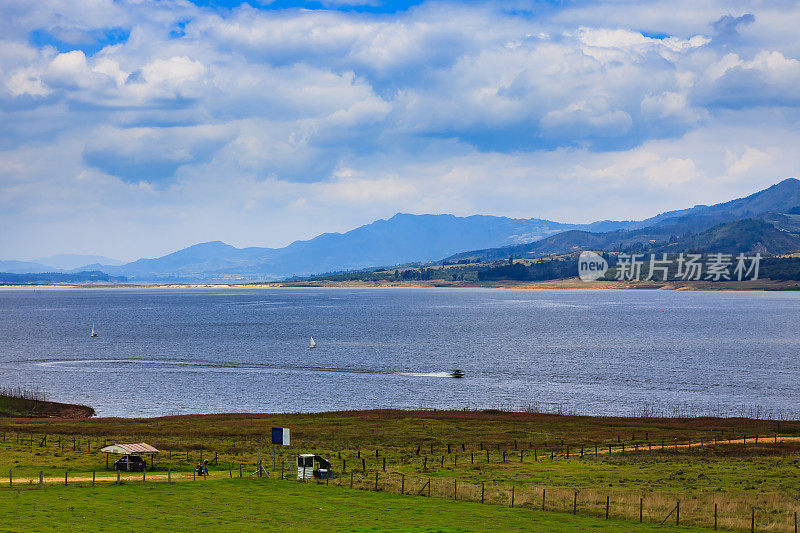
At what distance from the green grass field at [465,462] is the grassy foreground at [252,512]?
285mm

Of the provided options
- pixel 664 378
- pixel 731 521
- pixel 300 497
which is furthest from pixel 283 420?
pixel 664 378

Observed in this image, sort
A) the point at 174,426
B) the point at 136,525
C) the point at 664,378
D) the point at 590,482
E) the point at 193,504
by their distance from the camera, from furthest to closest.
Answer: the point at 664,378 < the point at 174,426 < the point at 590,482 < the point at 193,504 < the point at 136,525

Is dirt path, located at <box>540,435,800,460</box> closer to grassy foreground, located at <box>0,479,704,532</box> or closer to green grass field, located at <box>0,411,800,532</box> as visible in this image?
green grass field, located at <box>0,411,800,532</box>

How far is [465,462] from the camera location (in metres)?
66.1

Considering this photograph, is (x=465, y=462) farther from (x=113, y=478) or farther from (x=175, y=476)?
(x=113, y=478)

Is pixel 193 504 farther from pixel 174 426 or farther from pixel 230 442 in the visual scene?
pixel 174 426

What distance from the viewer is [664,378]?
457 ft

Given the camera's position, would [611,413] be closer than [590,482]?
No

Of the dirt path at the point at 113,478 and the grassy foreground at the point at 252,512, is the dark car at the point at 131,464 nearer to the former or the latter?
the dirt path at the point at 113,478

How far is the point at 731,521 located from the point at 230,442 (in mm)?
49278

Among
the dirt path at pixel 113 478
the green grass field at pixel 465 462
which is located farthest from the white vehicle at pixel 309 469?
the dirt path at pixel 113 478

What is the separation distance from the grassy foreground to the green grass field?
0.29 metres

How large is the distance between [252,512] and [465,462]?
2536 cm

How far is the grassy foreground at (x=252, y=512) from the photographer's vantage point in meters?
41.5
